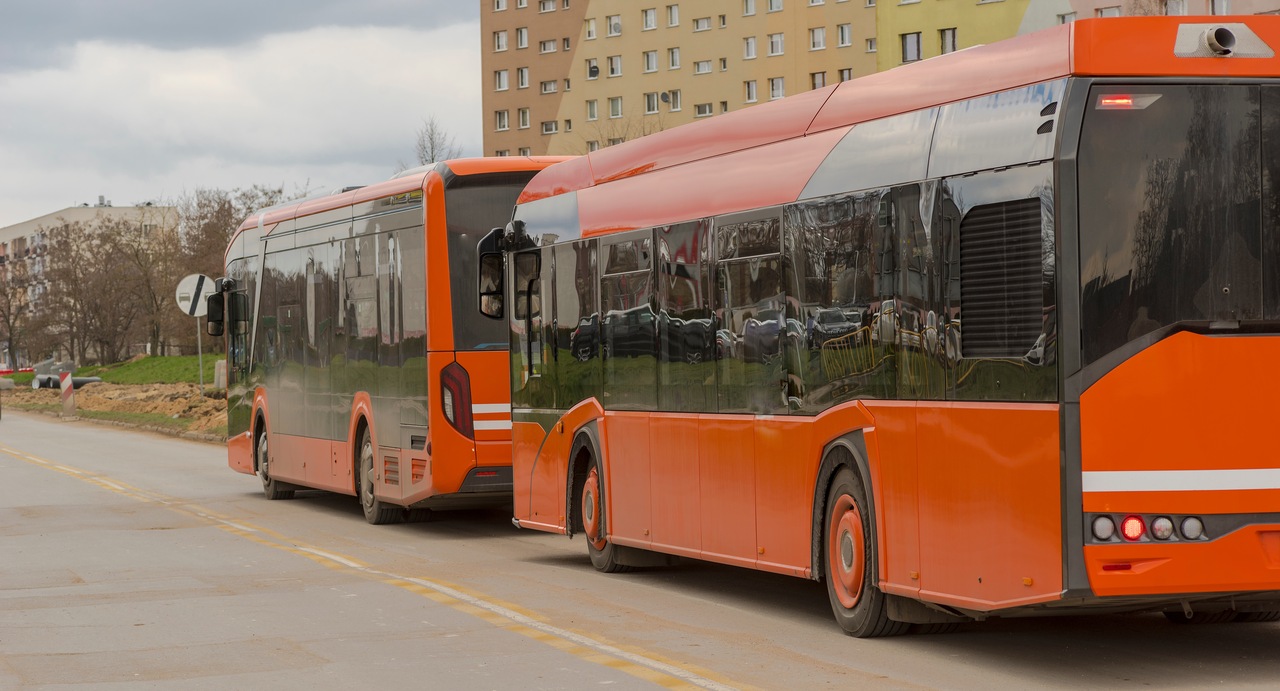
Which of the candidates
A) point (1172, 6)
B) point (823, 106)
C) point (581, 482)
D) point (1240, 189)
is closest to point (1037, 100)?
point (1240, 189)

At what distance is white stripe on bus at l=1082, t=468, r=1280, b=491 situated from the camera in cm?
835

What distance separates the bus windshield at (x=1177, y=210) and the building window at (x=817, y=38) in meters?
84.7

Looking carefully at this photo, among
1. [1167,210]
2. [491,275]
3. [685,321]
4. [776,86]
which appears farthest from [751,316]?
[776,86]

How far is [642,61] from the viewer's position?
106m

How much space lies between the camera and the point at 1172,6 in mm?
62781

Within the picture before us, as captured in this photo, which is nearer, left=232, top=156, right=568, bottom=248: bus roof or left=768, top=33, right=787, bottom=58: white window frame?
left=232, top=156, right=568, bottom=248: bus roof

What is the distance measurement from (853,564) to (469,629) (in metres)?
Answer: 2.42

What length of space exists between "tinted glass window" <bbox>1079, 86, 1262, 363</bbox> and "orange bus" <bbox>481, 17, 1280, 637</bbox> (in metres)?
0.01

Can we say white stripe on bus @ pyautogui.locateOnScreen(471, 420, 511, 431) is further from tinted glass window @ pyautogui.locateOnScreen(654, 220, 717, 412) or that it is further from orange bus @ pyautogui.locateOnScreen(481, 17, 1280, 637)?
orange bus @ pyautogui.locateOnScreen(481, 17, 1280, 637)

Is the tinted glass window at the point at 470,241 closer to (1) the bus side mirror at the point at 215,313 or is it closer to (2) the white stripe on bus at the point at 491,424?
(2) the white stripe on bus at the point at 491,424

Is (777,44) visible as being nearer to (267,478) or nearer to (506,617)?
(267,478)

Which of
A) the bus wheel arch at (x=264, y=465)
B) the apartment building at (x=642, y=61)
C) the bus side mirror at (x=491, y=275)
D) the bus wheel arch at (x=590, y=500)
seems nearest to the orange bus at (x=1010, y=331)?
the bus wheel arch at (x=590, y=500)

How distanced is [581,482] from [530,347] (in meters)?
1.56

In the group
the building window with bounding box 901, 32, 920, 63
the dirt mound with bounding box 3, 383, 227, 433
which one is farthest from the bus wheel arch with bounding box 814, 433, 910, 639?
the building window with bounding box 901, 32, 920, 63
